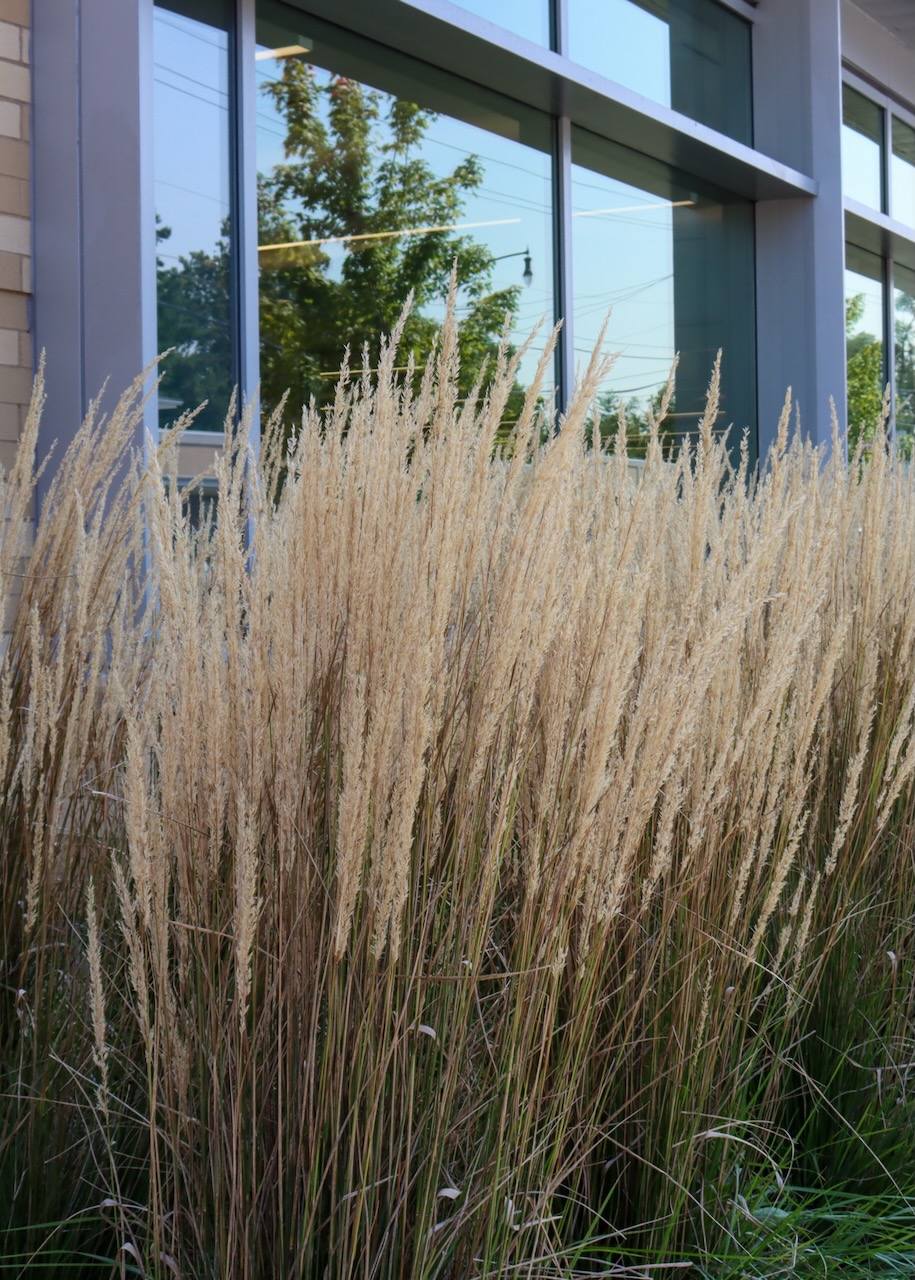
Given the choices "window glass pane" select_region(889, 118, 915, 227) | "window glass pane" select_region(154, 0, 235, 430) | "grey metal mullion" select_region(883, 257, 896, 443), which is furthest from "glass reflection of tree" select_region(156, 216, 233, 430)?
"window glass pane" select_region(889, 118, 915, 227)

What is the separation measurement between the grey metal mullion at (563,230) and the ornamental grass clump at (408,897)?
4.13 m

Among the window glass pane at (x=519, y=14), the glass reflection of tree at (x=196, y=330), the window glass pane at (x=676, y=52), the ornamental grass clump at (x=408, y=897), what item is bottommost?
the ornamental grass clump at (x=408, y=897)

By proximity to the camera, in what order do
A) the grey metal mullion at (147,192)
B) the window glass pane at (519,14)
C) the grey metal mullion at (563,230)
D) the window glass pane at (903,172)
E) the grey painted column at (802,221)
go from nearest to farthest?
the grey metal mullion at (147,192), the window glass pane at (519,14), the grey metal mullion at (563,230), the grey painted column at (802,221), the window glass pane at (903,172)

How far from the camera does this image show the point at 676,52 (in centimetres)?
696

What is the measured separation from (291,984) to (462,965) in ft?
0.63

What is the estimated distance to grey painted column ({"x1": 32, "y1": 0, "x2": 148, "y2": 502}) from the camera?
349cm

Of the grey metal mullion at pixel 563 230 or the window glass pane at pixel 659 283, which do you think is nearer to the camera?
the grey metal mullion at pixel 563 230

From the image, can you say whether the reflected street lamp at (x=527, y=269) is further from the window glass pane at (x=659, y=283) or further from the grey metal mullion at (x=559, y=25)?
the grey metal mullion at (x=559, y=25)

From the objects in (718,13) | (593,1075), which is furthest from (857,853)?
(718,13)

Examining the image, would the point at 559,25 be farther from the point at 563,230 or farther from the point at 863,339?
the point at 863,339

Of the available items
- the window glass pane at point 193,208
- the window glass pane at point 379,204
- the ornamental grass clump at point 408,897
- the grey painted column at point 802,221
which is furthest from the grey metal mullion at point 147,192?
the grey painted column at point 802,221

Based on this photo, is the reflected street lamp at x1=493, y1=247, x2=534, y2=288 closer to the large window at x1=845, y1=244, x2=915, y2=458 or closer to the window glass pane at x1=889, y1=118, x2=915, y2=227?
the large window at x1=845, y1=244, x2=915, y2=458

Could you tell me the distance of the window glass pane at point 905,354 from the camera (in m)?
9.84

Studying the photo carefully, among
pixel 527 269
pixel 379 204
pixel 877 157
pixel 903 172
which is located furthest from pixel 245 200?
pixel 903 172
